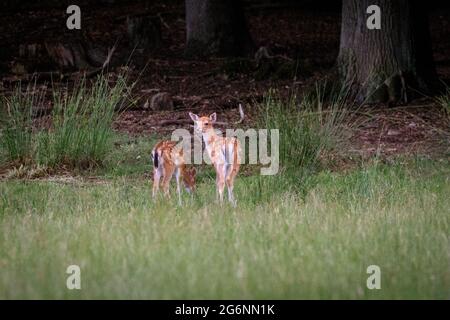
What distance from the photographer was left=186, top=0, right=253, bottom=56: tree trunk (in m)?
20.6

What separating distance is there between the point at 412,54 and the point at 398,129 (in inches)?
70.7

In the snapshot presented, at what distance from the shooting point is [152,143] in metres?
13.8

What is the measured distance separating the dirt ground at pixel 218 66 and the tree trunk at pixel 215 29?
1.86 feet

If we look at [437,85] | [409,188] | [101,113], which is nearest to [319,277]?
[409,188]

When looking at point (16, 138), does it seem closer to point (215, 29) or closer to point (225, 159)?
point (225, 159)

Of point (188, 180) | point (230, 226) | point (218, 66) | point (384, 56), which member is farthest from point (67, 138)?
point (218, 66)

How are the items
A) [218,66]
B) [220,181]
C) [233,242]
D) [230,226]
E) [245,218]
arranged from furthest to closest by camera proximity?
[218,66] < [220,181] < [245,218] < [230,226] < [233,242]

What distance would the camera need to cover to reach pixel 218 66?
63.3 feet

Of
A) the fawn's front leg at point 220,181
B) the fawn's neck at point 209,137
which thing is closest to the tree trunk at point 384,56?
the fawn's neck at point 209,137

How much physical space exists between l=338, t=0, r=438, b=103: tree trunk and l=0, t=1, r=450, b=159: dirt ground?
1.21 ft

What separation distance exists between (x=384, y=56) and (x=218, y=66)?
4.98 metres

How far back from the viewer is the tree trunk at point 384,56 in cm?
1517

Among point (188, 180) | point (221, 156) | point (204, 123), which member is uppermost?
point (204, 123)

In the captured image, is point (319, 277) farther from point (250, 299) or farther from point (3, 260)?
point (3, 260)
